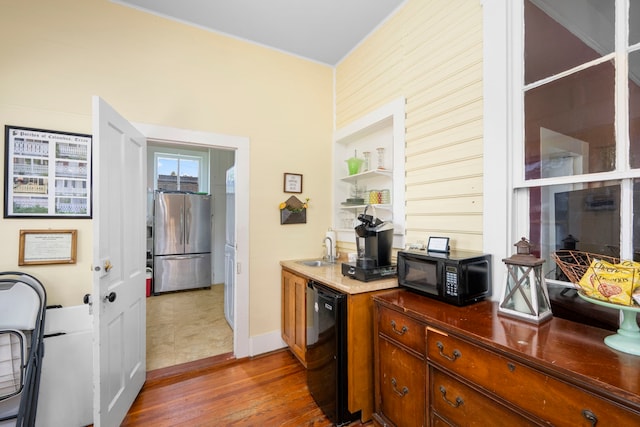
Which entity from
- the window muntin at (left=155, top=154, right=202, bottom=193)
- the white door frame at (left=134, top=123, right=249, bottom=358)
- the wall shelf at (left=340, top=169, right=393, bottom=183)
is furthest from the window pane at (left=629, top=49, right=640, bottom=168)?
the window muntin at (left=155, top=154, right=202, bottom=193)

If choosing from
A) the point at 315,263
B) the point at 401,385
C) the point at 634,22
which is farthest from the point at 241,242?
the point at 634,22

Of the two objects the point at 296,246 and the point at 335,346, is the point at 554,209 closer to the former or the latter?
the point at 335,346

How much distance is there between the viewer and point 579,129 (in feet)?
4.64

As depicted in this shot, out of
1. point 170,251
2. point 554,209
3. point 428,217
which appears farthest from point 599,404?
point 170,251

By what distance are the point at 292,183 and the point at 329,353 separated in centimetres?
181

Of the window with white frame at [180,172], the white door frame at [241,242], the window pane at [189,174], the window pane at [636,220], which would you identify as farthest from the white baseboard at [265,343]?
the window pane at [189,174]

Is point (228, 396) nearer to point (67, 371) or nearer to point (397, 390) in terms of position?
point (67, 371)

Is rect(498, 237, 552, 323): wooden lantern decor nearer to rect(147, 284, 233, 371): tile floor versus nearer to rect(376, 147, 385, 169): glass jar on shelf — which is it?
rect(376, 147, 385, 169): glass jar on shelf

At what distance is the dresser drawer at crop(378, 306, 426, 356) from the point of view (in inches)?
56.9

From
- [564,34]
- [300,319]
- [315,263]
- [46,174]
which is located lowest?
[300,319]

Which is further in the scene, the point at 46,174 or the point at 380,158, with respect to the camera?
the point at 380,158

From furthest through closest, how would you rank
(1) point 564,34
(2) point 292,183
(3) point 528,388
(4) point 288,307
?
(2) point 292,183
(4) point 288,307
(1) point 564,34
(3) point 528,388

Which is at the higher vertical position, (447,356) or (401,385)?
(447,356)

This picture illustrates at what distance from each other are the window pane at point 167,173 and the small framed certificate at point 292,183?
12.0 feet
